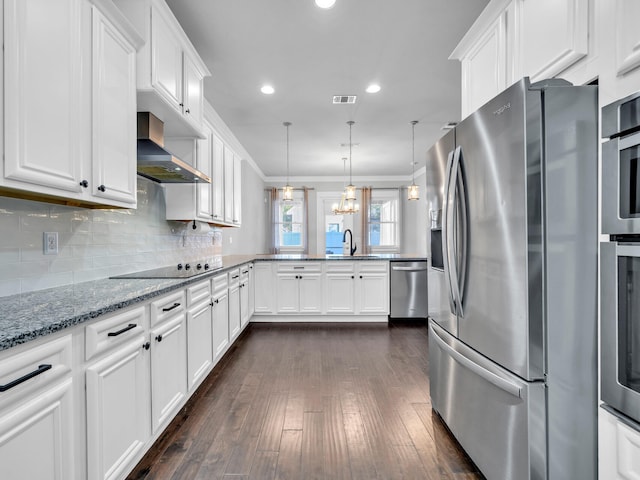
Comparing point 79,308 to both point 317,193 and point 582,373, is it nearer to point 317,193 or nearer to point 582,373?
point 582,373

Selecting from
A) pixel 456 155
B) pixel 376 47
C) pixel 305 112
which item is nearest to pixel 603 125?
pixel 456 155

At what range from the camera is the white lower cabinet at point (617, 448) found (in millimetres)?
993

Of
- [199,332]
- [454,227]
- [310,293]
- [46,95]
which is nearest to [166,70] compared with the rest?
[46,95]

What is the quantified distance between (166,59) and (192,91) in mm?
426

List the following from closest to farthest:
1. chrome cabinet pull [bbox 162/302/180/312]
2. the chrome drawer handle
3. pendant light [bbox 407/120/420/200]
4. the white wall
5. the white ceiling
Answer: the chrome drawer handle
chrome cabinet pull [bbox 162/302/180/312]
the white ceiling
pendant light [bbox 407/120/420/200]
the white wall

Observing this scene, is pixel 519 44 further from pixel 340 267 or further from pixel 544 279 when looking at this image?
pixel 340 267

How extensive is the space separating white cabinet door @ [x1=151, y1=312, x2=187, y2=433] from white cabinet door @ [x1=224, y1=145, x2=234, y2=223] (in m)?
2.20

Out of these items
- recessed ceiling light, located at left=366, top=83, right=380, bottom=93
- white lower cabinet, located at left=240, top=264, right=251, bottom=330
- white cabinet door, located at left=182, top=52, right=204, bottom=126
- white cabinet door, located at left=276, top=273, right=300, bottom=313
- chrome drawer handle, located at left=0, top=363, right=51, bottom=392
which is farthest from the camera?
white cabinet door, located at left=276, top=273, right=300, bottom=313

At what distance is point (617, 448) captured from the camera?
A: 1061mm

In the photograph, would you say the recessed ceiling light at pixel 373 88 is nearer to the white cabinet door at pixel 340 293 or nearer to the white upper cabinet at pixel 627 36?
the white cabinet door at pixel 340 293

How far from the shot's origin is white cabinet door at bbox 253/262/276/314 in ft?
14.9

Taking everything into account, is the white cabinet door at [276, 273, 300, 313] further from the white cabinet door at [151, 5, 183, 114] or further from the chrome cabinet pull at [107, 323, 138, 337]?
the chrome cabinet pull at [107, 323, 138, 337]

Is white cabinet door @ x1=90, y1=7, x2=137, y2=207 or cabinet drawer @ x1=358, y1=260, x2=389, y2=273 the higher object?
Answer: white cabinet door @ x1=90, y1=7, x2=137, y2=207

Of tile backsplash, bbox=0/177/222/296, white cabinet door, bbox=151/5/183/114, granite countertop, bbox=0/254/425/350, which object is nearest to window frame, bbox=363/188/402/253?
tile backsplash, bbox=0/177/222/296
